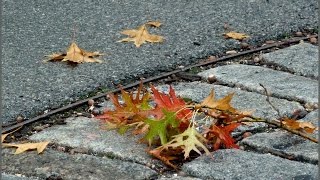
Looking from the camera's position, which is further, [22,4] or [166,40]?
[22,4]

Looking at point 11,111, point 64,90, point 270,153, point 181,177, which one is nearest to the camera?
point 181,177

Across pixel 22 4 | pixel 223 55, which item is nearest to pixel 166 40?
pixel 223 55

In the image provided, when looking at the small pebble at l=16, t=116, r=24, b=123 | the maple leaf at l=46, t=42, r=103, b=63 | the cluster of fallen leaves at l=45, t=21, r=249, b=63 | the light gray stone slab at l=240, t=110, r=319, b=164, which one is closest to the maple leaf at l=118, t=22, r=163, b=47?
the cluster of fallen leaves at l=45, t=21, r=249, b=63

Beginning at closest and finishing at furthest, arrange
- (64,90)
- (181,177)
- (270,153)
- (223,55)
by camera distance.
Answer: (181,177) < (270,153) < (64,90) < (223,55)

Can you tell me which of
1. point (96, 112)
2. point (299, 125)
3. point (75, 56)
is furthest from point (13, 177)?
point (75, 56)

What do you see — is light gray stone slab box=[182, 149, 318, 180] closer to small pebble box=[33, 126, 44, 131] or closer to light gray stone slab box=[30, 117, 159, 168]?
light gray stone slab box=[30, 117, 159, 168]

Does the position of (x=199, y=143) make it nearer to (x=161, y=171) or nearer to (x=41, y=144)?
(x=161, y=171)

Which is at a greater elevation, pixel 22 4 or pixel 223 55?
pixel 22 4
